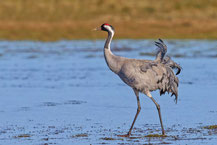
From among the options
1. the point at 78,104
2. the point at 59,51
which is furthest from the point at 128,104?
the point at 59,51

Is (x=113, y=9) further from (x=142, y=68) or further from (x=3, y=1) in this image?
(x=142, y=68)

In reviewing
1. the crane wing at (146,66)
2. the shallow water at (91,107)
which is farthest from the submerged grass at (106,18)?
the crane wing at (146,66)

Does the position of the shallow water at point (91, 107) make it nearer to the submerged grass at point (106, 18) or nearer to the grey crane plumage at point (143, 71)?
the grey crane plumage at point (143, 71)

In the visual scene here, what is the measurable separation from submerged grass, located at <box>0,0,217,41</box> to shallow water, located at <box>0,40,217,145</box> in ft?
55.6

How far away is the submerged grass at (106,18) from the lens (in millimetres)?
36438

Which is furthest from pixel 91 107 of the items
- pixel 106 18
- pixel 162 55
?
pixel 106 18

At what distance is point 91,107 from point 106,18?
3069 centimetres

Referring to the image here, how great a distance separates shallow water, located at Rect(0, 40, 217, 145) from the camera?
8352mm

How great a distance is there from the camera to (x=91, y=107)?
11.1 m

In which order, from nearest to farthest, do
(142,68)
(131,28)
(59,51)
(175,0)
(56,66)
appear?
A: 1. (142,68)
2. (56,66)
3. (59,51)
4. (131,28)
5. (175,0)

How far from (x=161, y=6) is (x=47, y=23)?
13.0 metres

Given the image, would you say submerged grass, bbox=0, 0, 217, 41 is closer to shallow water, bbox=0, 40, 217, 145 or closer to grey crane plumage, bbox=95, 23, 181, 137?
shallow water, bbox=0, 40, 217, 145

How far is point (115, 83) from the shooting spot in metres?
14.9

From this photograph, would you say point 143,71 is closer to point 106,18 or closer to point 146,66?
point 146,66
